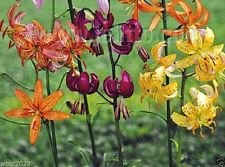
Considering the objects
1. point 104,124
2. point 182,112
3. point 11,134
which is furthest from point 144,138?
point 182,112

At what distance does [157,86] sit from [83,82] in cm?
25

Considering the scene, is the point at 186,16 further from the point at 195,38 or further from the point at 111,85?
the point at 111,85

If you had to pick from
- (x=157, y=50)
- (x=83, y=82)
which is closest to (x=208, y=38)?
(x=157, y=50)

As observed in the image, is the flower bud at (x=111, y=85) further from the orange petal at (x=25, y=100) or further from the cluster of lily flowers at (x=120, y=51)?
the orange petal at (x=25, y=100)

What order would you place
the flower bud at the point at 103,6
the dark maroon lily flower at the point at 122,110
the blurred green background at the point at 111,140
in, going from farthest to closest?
the blurred green background at the point at 111,140, the dark maroon lily flower at the point at 122,110, the flower bud at the point at 103,6

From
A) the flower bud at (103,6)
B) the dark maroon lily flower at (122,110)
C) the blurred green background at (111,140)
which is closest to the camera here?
the flower bud at (103,6)

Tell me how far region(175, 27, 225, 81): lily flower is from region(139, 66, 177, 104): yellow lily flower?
0.24ft

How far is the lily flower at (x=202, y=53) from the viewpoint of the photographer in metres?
2.86

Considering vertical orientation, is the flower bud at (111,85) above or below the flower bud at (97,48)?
below

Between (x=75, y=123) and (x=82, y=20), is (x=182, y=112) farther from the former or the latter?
(x=75, y=123)

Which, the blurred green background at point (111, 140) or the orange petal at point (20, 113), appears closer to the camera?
the orange petal at point (20, 113)

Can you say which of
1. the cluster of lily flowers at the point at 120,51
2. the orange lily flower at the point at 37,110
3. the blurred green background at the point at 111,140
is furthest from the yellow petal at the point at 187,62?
the blurred green background at the point at 111,140

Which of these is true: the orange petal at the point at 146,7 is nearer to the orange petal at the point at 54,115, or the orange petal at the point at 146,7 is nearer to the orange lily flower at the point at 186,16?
the orange lily flower at the point at 186,16

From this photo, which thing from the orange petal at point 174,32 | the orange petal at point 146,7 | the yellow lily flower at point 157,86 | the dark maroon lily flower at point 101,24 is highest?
the orange petal at point 146,7
